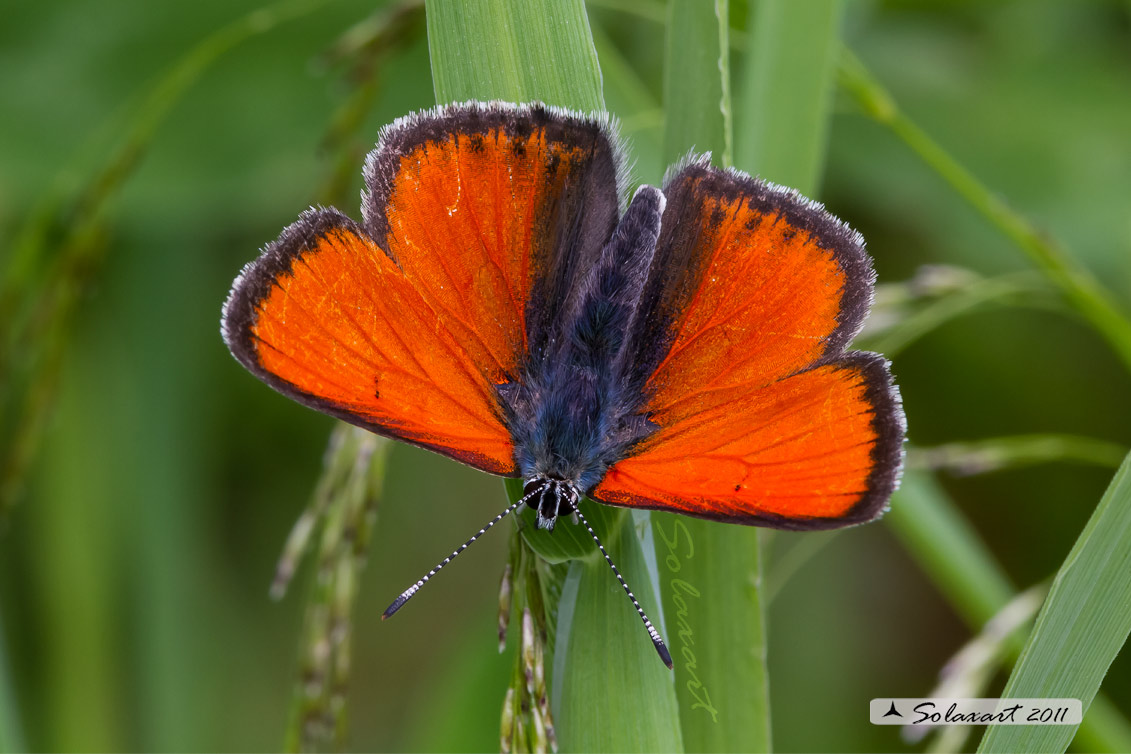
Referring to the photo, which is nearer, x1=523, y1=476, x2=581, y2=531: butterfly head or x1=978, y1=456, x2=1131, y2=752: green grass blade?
x1=978, y1=456, x2=1131, y2=752: green grass blade

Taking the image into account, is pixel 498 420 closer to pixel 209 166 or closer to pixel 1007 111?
pixel 209 166

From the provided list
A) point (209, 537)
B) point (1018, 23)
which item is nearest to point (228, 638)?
point (209, 537)

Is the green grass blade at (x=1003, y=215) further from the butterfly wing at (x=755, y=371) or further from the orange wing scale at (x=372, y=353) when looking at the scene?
the orange wing scale at (x=372, y=353)

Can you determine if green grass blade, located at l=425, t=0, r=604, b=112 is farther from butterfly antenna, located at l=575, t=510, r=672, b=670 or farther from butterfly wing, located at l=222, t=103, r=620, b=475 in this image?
butterfly antenna, located at l=575, t=510, r=672, b=670

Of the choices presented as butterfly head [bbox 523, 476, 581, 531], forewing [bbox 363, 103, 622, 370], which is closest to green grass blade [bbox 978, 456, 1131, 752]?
butterfly head [bbox 523, 476, 581, 531]

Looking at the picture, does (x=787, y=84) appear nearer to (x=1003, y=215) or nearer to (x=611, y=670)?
(x=1003, y=215)

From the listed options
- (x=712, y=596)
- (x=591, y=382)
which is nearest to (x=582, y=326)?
(x=591, y=382)
